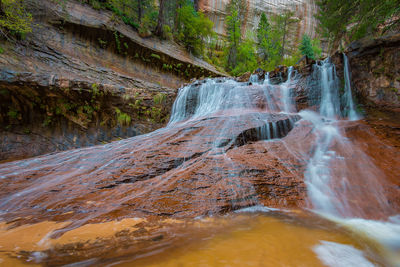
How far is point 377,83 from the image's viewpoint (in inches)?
208

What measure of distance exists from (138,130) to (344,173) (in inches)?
331

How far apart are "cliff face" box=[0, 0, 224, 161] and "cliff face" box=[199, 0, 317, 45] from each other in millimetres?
24087

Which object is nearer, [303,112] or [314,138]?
[314,138]

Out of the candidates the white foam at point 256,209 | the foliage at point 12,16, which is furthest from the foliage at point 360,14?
the foliage at point 12,16

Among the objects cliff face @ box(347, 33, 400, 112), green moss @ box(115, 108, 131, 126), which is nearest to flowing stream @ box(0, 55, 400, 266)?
cliff face @ box(347, 33, 400, 112)

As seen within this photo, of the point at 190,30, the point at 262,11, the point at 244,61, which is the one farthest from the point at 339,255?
the point at 262,11

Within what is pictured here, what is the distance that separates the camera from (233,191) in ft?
7.68

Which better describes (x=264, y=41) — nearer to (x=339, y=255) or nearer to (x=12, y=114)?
(x=12, y=114)

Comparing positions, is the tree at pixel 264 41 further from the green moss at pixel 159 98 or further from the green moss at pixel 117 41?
the green moss at pixel 159 98

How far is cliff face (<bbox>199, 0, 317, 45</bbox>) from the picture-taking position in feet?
100

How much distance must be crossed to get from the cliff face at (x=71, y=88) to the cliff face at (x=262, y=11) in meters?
24.1

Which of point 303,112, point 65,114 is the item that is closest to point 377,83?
point 303,112

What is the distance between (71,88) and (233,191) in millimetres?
9046

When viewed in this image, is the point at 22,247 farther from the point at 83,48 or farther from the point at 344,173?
the point at 83,48
